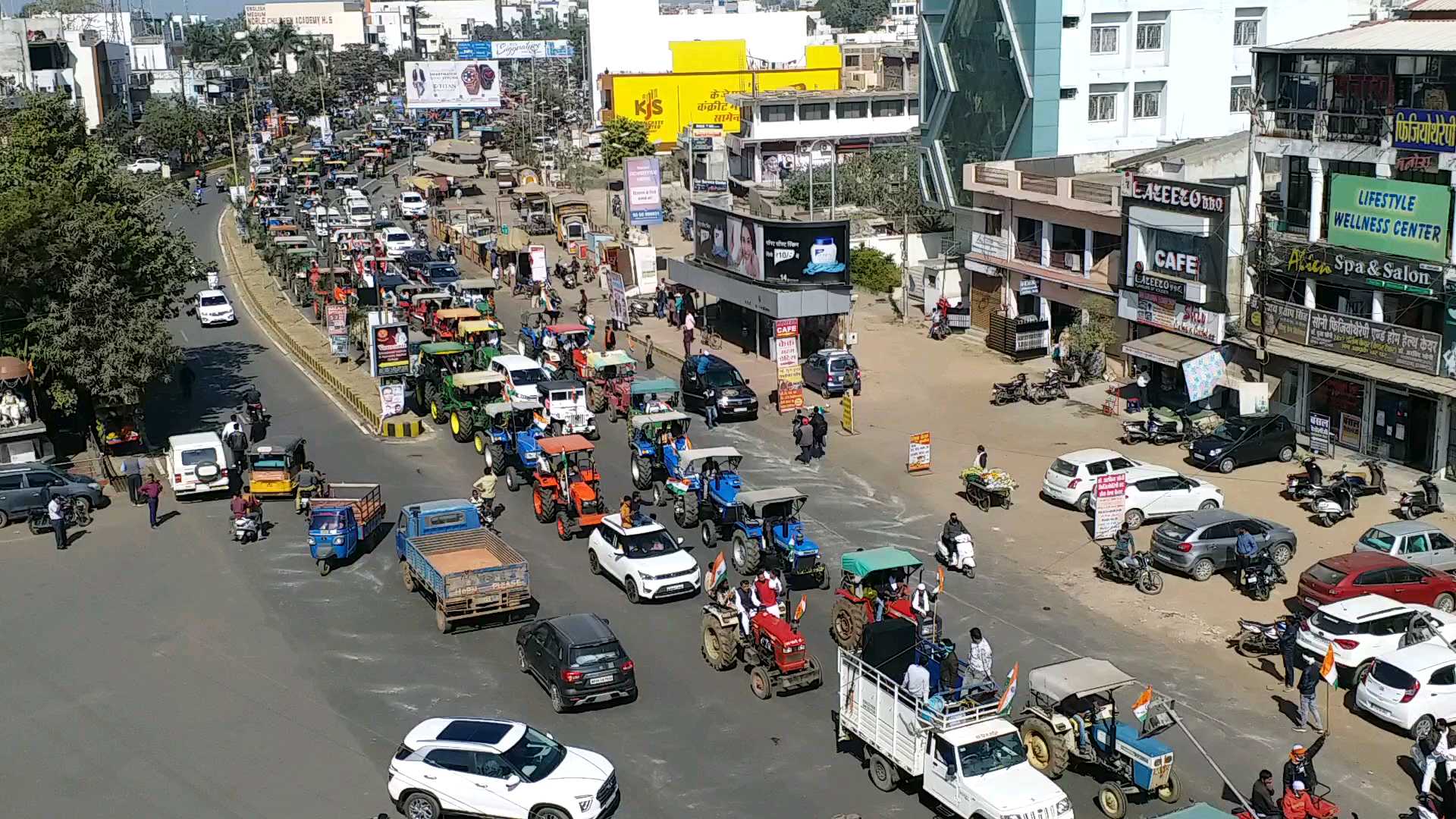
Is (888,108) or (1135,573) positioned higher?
(888,108)

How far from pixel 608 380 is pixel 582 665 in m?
21.0

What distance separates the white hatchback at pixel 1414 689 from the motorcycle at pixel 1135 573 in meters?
5.80

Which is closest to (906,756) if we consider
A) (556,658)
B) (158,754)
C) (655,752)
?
(655,752)

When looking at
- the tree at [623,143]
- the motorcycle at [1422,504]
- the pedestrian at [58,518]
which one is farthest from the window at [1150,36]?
the tree at [623,143]

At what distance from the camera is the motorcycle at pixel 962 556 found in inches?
1141

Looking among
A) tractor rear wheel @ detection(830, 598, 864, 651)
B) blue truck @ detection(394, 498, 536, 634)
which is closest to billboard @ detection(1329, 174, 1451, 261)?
tractor rear wheel @ detection(830, 598, 864, 651)

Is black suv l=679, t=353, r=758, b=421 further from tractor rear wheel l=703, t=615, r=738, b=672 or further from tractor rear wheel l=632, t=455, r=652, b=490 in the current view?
tractor rear wheel l=703, t=615, r=738, b=672

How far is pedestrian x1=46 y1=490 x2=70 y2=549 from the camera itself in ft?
105

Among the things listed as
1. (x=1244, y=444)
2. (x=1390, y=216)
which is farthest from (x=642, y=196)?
(x=1390, y=216)

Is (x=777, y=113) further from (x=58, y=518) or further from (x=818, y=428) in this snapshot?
(x=58, y=518)

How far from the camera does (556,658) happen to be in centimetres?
2294

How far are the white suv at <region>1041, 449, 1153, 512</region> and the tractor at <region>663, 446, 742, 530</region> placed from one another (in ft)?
25.3

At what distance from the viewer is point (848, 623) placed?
25297 mm

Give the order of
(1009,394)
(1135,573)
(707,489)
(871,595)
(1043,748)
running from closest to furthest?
1. (1043,748)
2. (871,595)
3. (1135,573)
4. (707,489)
5. (1009,394)
